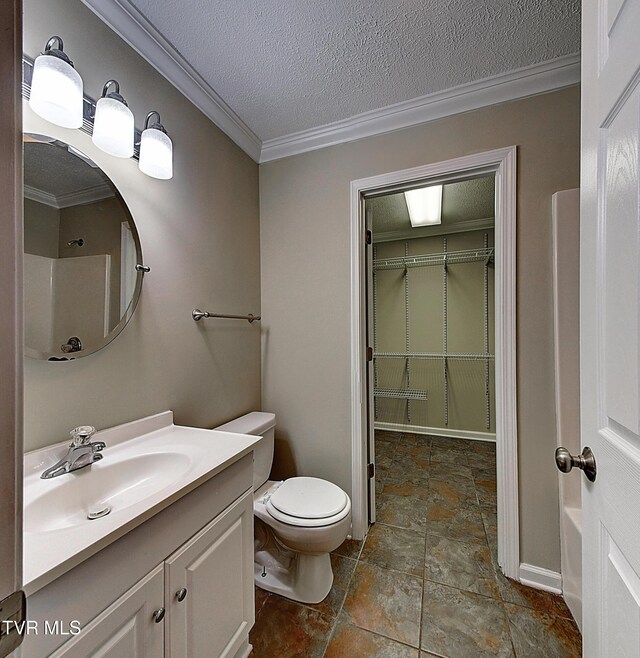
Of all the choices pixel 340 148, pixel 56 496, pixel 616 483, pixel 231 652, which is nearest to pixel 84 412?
pixel 56 496

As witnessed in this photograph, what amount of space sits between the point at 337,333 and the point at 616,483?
1.37 metres

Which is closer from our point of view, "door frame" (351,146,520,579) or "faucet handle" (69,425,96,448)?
"faucet handle" (69,425,96,448)

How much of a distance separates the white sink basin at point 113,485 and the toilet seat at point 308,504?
451 mm

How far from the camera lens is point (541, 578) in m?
1.44

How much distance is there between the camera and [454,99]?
1.57 meters

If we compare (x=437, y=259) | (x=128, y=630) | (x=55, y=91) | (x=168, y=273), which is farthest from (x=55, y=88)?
(x=437, y=259)

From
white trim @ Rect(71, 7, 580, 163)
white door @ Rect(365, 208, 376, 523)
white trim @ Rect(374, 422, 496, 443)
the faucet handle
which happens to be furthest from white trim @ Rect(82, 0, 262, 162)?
white trim @ Rect(374, 422, 496, 443)

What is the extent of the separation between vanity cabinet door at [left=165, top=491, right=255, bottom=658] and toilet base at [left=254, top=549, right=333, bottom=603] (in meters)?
0.33

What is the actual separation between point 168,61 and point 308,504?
2.04 meters

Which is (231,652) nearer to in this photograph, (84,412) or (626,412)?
(84,412)

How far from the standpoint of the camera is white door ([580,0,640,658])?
0.49 meters

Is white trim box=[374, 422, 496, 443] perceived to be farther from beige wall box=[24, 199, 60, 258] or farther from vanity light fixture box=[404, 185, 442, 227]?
beige wall box=[24, 199, 60, 258]

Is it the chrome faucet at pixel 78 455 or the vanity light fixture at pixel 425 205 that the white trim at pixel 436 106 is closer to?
the vanity light fixture at pixel 425 205

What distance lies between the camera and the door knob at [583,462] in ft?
2.11
